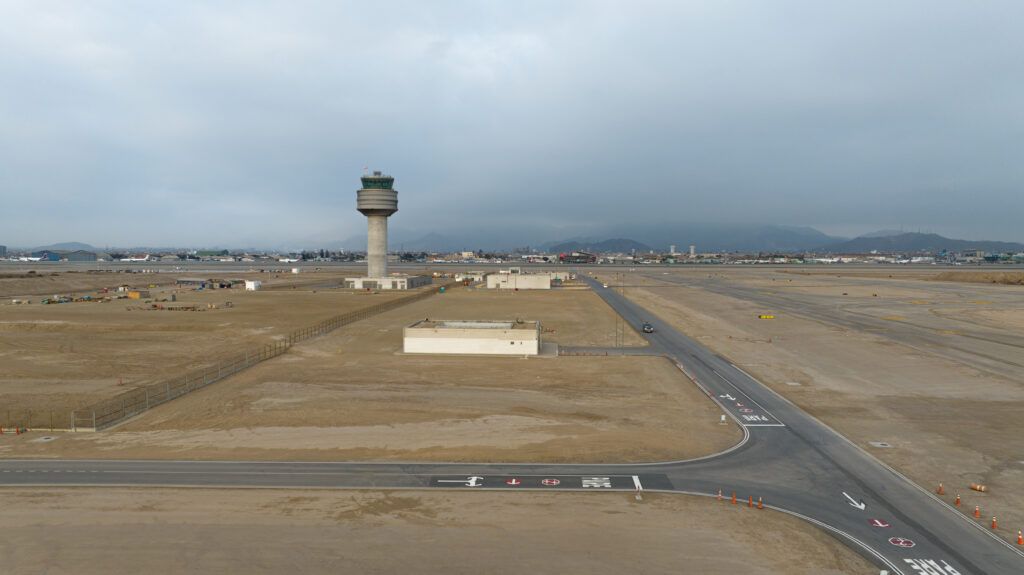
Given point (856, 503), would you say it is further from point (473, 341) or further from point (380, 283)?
point (380, 283)

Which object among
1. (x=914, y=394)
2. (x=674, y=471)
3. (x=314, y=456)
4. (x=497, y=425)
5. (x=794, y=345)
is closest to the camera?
(x=674, y=471)

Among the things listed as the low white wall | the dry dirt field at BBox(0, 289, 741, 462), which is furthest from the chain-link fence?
the low white wall

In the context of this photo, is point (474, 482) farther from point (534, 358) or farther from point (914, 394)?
point (914, 394)

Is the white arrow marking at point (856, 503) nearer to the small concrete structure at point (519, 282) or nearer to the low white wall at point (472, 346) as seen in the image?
the low white wall at point (472, 346)

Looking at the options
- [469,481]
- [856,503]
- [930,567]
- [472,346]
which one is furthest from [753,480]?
[472,346]

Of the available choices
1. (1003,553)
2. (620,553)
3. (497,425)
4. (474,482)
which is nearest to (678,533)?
(620,553)

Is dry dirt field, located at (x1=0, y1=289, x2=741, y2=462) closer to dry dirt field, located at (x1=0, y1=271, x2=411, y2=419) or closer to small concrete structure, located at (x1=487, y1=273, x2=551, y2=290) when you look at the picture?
dry dirt field, located at (x1=0, y1=271, x2=411, y2=419)
